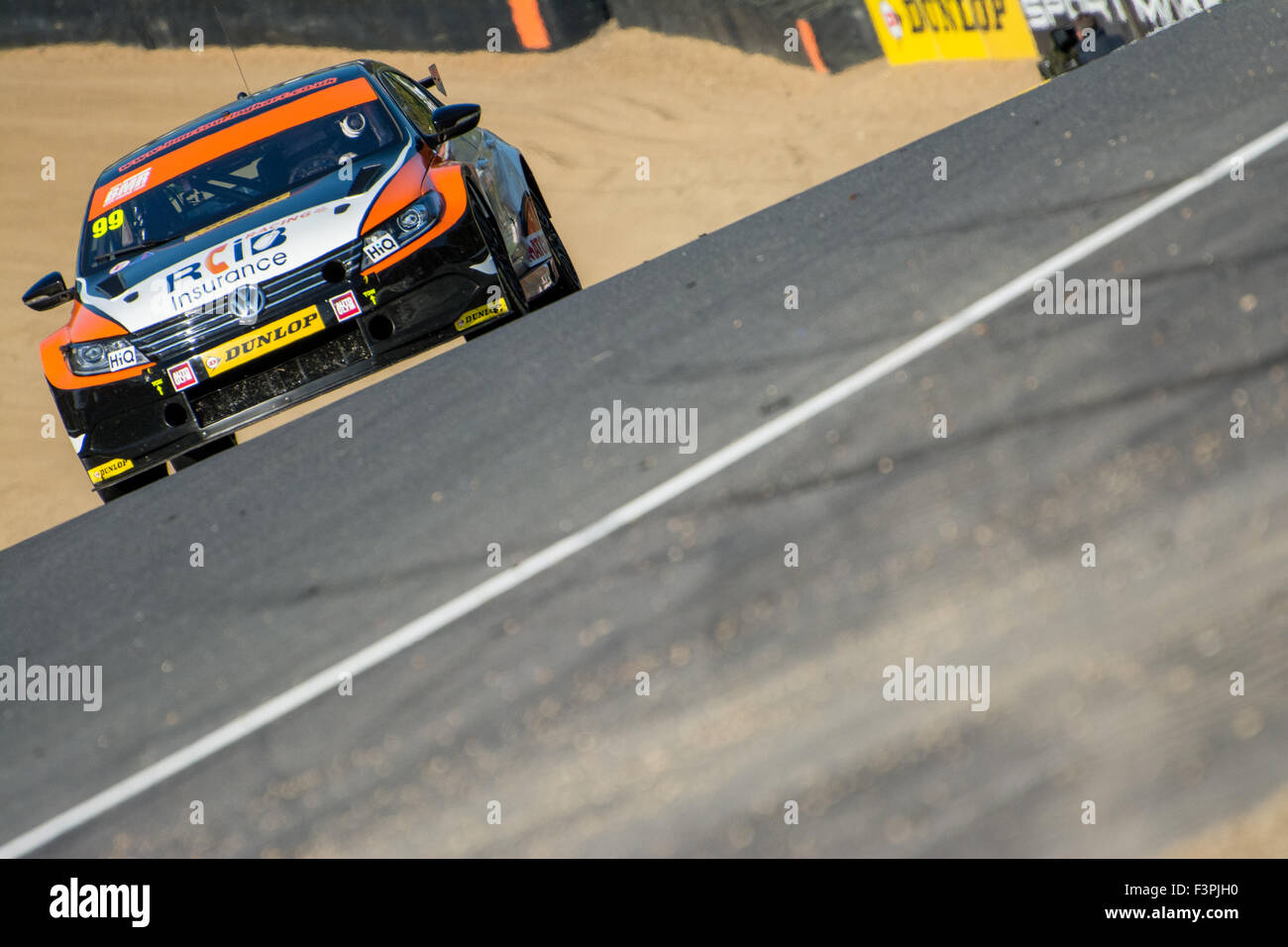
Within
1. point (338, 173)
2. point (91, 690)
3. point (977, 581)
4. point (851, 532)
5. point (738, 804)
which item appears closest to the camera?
point (738, 804)

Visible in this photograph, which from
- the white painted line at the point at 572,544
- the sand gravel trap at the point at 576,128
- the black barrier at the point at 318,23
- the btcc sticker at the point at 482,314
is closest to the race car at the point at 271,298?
the btcc sticker at the point at 482,314

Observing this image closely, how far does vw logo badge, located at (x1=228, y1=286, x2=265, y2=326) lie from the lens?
5859 millimetres

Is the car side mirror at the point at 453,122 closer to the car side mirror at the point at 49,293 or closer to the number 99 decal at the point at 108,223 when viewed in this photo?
the number 99 decal at the point at 108,223

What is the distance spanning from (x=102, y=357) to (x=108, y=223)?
1280 mm

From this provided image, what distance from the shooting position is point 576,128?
1358 centimetres

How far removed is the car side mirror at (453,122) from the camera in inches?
266

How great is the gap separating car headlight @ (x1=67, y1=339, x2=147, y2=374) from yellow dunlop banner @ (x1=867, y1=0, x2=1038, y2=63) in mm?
8392

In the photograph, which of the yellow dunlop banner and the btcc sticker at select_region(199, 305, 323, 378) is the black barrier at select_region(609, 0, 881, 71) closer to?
the yellow dunlop banner

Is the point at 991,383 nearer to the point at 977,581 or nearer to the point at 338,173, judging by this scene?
the point at 977,581

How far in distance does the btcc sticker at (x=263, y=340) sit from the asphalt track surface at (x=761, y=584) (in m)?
0.44

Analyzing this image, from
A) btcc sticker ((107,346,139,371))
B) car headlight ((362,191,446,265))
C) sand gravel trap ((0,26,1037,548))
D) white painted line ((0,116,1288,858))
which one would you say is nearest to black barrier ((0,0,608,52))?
sand gravel trap ((0,26,1037,548))
